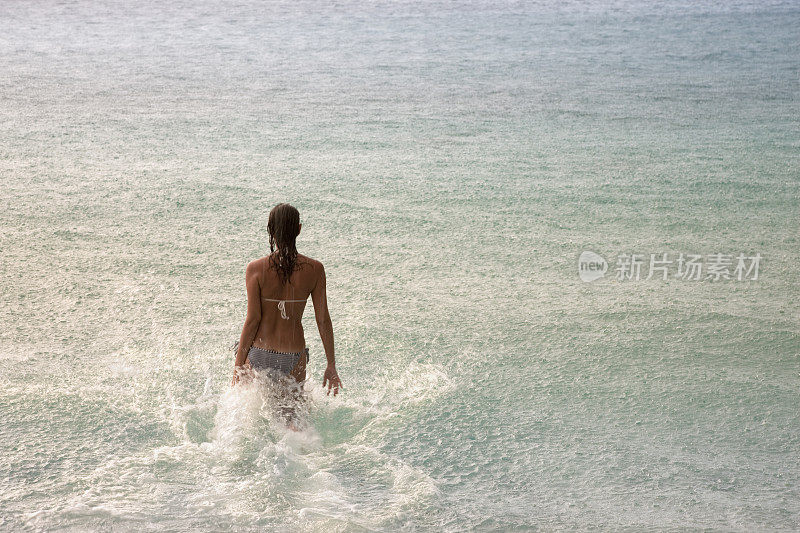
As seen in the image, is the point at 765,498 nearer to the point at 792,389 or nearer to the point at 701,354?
the point at 792,389

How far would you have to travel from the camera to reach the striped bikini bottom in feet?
10.3

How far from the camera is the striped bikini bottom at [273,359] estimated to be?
3143mm

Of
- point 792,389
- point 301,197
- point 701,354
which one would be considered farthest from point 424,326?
point 301,197

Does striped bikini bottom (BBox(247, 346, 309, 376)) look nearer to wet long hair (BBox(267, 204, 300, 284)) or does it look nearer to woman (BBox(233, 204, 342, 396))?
woman (BBox(233, 204, 342, 396))

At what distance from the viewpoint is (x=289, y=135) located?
30.0ft

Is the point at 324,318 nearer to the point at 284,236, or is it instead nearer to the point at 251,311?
the point at 251,311

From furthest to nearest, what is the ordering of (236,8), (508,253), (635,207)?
(236,8)
(635,207)
(508,253)

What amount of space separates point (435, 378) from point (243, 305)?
54.9 inches

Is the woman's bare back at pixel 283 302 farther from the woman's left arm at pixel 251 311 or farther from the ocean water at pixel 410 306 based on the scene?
the ocean water at pixel 410 306

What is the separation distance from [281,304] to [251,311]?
0.37 feet

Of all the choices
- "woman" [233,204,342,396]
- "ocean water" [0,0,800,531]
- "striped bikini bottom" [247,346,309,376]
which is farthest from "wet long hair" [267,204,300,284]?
"ocean water" [0,0,800,531]

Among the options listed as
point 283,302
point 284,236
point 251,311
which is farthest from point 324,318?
point 284,236

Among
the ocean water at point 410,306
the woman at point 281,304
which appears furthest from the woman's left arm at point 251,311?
the ocean water at point 410,306

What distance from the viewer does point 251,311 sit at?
10.0 ft
